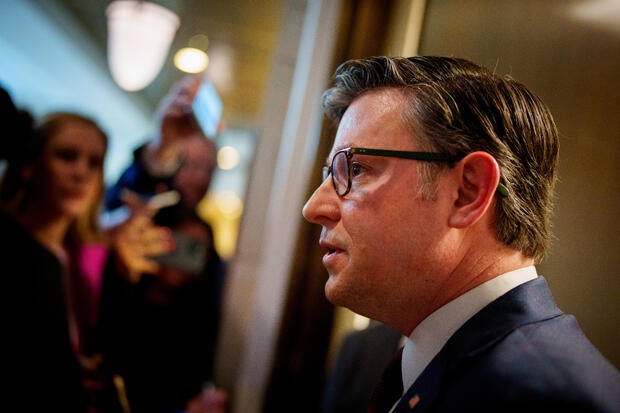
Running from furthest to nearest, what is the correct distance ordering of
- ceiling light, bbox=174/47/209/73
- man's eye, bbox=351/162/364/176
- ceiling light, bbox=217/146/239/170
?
ceiling light, bbox=217/146/239/170
ceiling light, bbox=174/47/209/73
man's eye, bbox=351/162/364/176

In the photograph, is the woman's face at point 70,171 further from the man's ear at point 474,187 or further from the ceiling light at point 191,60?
the man's ear at point 474,187

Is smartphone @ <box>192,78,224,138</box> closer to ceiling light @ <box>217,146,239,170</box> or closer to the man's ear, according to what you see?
ceiling light @ <box>217,146,239,170</box>

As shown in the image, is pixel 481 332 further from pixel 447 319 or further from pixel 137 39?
pixel 137 39

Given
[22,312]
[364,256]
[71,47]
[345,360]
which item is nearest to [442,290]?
[364,256]

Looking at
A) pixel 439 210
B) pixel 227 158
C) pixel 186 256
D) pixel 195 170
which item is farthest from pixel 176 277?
pixel 439 210

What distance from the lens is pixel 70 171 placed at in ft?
6.08

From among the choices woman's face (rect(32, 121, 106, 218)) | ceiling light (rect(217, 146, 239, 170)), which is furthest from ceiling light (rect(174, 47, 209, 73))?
woman's face (rect(32, 121, 106, 218))

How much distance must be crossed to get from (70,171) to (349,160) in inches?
42.9

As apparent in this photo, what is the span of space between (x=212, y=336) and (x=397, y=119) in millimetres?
1830

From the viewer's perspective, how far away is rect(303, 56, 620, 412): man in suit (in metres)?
1.05

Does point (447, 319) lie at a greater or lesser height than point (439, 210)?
lesser

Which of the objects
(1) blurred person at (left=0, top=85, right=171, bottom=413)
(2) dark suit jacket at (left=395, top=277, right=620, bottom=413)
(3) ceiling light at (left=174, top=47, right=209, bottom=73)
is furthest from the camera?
(3) ceiling light at (left=174, top=47, right=209, bottom=73)

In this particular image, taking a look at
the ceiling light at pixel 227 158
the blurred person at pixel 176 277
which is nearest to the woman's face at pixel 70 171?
the blurred person at pixel 176 277

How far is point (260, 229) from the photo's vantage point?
2.86 m
